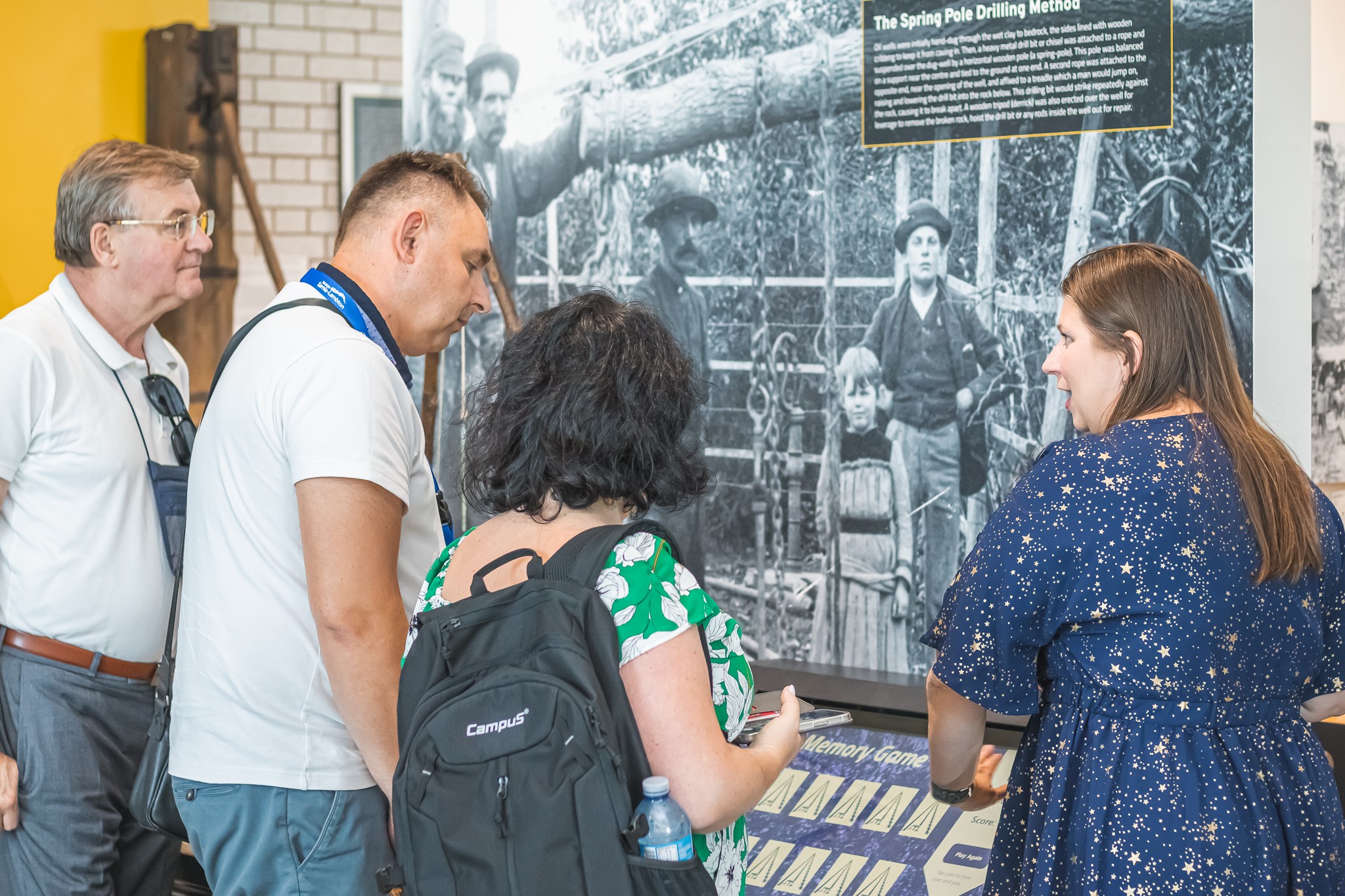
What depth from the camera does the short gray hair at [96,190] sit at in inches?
90.4

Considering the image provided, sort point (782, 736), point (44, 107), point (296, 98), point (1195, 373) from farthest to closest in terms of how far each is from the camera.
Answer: point (296, 98), point (44, 107), point (1195, 373), point (782, 736)

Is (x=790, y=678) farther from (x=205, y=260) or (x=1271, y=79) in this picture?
(x=205, y=260)

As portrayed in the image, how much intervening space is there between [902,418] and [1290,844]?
1.67 meters

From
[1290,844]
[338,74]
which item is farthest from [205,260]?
[1290,844]

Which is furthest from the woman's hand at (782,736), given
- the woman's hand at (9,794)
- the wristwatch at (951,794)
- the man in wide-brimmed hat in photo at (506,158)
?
the man in wide-brimmed hat in photo at (506,158)

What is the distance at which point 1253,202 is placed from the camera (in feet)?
8.60

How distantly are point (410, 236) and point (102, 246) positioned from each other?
0.82 metres

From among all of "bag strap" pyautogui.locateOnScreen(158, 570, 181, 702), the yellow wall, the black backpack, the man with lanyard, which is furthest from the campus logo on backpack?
the yellow wall

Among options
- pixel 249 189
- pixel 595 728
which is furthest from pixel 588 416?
pixel 249 189

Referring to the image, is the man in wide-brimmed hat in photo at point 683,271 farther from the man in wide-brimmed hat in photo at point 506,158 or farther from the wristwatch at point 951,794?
the wristwatch at point 951,794

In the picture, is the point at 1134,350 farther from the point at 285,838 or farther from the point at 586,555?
the point at 285,838

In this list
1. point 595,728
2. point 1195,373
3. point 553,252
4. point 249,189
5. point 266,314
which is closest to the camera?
point 595,728

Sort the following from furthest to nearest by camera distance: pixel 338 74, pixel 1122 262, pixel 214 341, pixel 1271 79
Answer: pixel 338 74 → pixel 214 341 → pixel 1271 79 → pixel 1122 262

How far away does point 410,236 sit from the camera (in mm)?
1872
